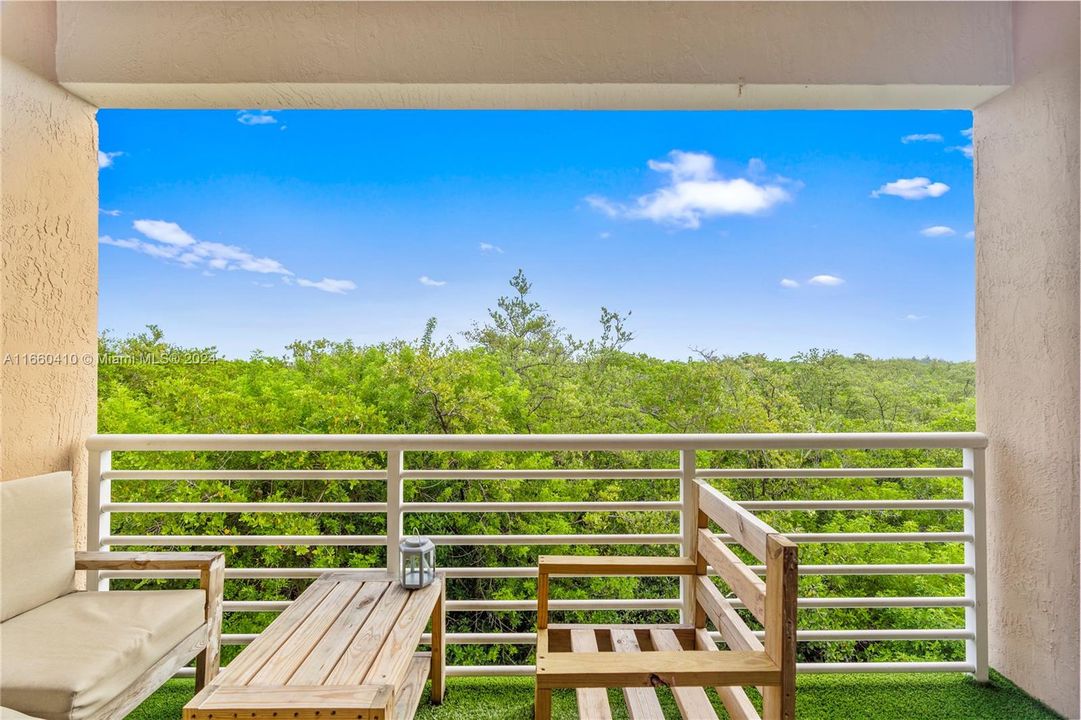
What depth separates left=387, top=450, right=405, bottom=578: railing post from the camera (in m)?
2.43

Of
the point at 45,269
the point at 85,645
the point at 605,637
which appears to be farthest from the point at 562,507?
Answer: the point at 45,269

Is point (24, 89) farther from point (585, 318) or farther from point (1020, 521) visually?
point (1020, 521)

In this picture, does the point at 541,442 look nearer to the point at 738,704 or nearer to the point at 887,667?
the point at 738,704

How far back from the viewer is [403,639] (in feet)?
5.25

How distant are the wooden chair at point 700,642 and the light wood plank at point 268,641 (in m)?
0.75

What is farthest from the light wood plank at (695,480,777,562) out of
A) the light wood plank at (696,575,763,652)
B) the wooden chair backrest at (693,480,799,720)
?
the light wood plank at (696,575,763,652)

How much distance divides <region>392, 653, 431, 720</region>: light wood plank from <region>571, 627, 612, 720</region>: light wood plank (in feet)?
1.78

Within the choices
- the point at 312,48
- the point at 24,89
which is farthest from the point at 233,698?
the point at 24,89

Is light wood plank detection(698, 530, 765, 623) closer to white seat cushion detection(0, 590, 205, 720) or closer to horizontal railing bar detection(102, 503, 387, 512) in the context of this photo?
horizontal railing bar detection(102, 503, 387, 512)

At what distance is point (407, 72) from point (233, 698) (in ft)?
7.64

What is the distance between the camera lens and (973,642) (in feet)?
7.88

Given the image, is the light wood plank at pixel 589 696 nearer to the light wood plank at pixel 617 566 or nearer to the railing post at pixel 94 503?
the light wood plank at pixel 617 566

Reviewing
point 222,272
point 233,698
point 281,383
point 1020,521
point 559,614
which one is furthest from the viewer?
point 222,272

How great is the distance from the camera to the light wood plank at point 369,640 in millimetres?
1403
